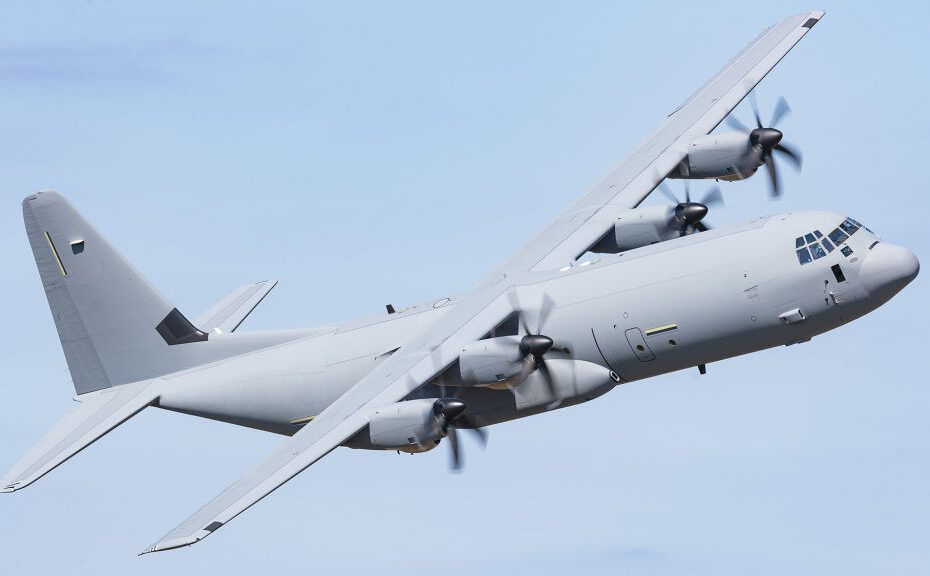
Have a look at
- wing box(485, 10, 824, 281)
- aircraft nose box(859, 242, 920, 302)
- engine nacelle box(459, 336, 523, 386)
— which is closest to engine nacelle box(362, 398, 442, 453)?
engine nacelle box(459, 336, 523, 386)

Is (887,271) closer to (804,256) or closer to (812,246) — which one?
(812,246)

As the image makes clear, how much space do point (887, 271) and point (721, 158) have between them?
967 centimetres

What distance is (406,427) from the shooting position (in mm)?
39281

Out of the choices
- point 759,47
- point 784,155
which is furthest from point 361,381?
point 759,47

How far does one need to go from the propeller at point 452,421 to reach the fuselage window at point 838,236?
11.0 metres

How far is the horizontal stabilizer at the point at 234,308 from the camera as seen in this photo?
49.7 meters

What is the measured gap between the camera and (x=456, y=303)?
4425 centimetres

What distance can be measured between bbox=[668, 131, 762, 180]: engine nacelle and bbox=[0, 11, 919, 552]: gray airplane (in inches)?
1.9

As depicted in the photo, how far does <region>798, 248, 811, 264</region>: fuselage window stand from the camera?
40625 millimetres

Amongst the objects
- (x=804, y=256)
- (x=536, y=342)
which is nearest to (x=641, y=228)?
(x=804, y=256)

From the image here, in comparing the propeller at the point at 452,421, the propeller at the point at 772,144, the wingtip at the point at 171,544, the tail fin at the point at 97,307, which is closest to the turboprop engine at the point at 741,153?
the propeller at the point at 772,144

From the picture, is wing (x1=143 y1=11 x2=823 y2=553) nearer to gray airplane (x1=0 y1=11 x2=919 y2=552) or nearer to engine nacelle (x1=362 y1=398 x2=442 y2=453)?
gray airplane (x1=0 y1=11 x2=919 y2=552)

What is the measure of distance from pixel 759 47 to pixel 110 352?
25826 mm

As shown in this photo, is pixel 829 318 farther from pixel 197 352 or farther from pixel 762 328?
pixel 197 352
